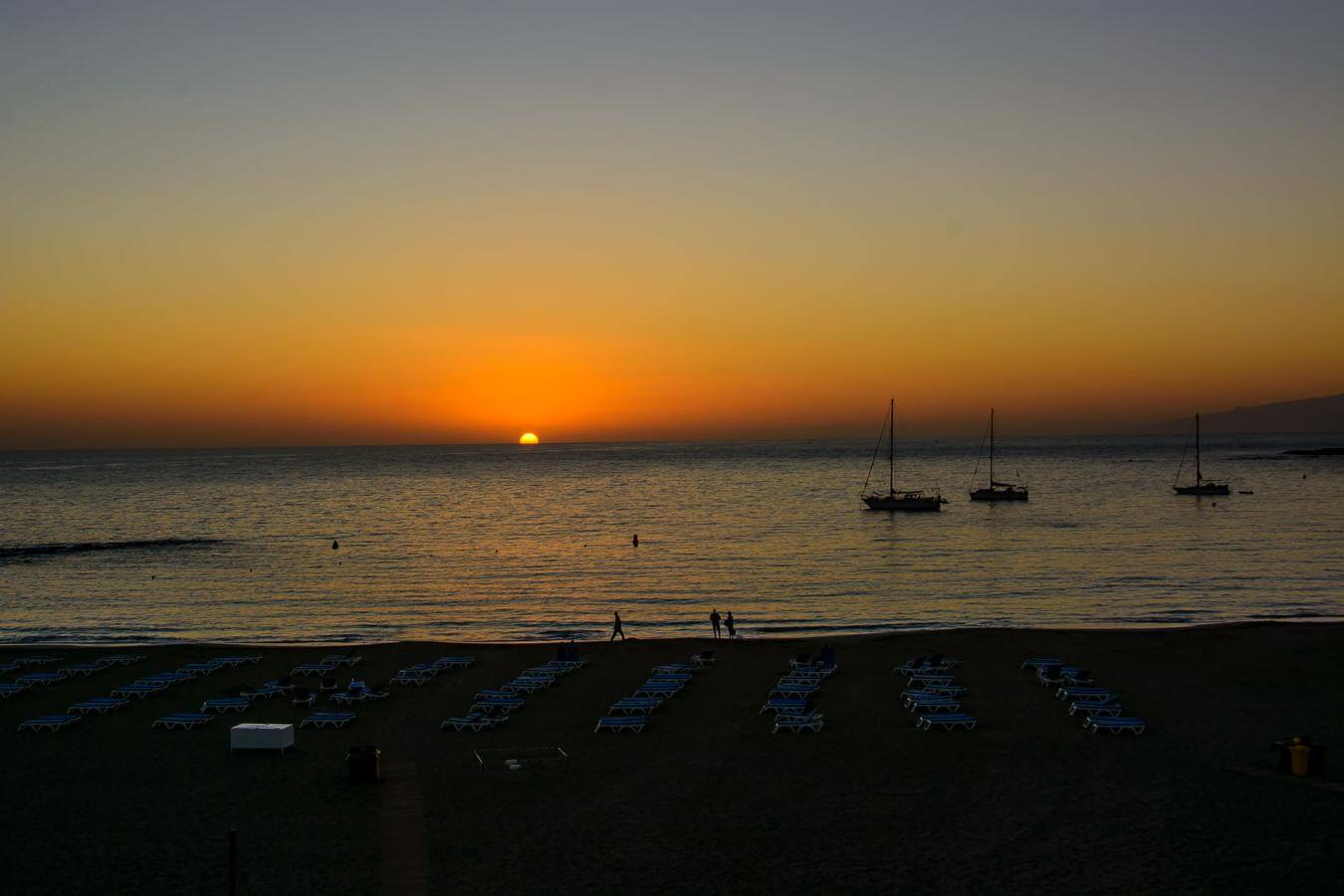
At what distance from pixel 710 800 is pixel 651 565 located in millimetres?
43781

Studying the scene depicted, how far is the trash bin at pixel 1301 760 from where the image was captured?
19203 mm

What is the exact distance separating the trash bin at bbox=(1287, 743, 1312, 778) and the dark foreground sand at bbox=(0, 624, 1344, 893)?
0.41 meters

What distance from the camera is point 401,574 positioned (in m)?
60.0

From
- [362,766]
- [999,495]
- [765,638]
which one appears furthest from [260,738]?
[999,495]

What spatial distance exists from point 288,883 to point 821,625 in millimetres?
28458

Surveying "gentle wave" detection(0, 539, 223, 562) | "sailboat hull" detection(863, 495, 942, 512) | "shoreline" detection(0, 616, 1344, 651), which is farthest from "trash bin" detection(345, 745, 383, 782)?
"sailboat hull" detection(863, 495, 942, 512)

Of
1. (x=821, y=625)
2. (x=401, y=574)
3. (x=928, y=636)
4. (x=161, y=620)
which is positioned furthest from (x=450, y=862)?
(x=401, y=574)

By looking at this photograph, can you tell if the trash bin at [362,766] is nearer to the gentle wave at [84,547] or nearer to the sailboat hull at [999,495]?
the gentle wave at [84,547]

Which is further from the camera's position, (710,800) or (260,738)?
(260,738)

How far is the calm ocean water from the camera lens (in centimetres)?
4425

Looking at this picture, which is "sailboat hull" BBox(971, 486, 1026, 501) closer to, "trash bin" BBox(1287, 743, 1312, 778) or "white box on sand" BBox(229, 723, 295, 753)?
"trash bin" BBox(1287, 743, 1312, 778)

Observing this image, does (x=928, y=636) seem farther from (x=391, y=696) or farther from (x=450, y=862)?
(x=450, y=862)

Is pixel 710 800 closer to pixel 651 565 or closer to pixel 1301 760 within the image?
pixel 1301 760

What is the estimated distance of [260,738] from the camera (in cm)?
2212
